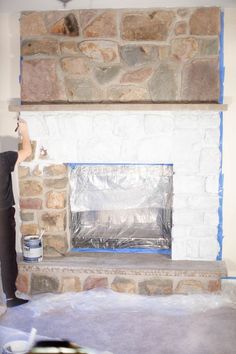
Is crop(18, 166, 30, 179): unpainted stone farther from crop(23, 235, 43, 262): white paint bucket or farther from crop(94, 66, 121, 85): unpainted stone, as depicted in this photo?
crop(94, 66, 121, 85): unpainted stone

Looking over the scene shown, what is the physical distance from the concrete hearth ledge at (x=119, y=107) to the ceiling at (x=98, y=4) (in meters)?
0.70

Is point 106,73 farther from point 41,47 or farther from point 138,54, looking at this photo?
point 41,47

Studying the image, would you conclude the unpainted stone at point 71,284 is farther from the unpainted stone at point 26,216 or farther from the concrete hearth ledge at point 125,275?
the unpainted stone at point 26,216

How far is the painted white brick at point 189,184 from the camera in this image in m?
3.00

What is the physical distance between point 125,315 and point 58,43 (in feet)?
6.67

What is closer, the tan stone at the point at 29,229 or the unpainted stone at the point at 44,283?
the unpainted stone at the point at 44,283

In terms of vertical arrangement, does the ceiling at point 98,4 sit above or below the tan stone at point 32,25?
above

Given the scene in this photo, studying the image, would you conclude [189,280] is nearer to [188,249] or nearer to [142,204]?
[188,249]

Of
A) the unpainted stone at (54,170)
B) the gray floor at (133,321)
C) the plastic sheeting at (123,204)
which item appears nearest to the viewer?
the gray floor at (133,321)

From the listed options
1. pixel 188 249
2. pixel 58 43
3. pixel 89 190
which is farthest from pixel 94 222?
pixel 58 43

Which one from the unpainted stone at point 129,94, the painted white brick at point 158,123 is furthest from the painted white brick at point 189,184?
the unpainted stone at point 129,94

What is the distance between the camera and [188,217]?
303 cm

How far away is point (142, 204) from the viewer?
322 cm

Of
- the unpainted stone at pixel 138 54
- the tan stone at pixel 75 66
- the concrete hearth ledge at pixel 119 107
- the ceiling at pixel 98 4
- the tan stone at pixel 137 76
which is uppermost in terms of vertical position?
the ceiling at pixel 98 4
